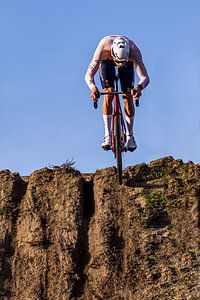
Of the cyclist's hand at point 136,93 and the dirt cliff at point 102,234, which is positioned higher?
the cyclist's hand at point 136,93

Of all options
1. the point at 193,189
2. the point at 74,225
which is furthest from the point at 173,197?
the point at 74,225

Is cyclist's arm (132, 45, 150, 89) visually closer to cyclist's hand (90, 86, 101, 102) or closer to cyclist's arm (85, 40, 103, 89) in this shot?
cyclist's arm (85, 40, 103, 89)

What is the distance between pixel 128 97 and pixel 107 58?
996 mm

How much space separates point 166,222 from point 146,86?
330 cm

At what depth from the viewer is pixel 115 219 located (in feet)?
97.9

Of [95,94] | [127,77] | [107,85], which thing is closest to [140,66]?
[127,77]

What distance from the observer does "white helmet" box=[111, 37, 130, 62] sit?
92.8 ft

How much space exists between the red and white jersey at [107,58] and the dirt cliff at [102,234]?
293cm

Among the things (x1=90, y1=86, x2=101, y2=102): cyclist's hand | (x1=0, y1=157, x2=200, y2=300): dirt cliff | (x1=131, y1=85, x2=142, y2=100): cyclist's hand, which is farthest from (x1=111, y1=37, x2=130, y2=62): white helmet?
(x1=0, y1=157, x2=200, y2=300): dirt cliff

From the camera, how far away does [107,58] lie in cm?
2878

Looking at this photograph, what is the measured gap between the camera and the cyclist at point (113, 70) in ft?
93.4

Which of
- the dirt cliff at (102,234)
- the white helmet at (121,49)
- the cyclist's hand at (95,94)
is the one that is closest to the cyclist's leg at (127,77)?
the white helmet at (121,49)

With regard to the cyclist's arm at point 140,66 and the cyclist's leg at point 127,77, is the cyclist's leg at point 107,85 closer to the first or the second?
the cyclist's leg at point 127,77

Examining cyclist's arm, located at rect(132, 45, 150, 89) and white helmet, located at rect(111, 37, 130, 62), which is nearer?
white helmet, located at rect(111, 37, 130, 62)
